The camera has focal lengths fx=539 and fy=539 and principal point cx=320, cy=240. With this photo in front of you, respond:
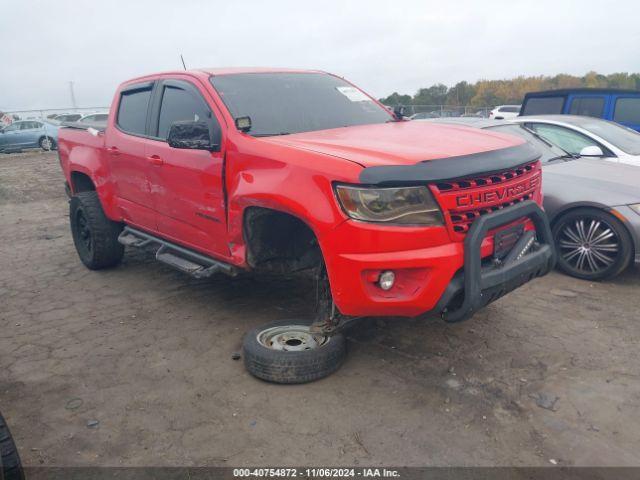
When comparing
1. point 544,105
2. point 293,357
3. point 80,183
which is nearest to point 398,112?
point 293,357

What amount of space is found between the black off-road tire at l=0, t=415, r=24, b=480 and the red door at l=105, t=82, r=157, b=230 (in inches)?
100

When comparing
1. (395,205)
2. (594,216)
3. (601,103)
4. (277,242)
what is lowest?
(594,216)

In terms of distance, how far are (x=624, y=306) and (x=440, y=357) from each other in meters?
1.84

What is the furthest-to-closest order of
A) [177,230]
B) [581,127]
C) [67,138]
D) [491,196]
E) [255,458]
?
[581,127] < [67,138] < [177,230] < [491,196] < [255,458]

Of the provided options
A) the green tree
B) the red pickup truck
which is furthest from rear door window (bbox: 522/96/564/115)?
the green tree

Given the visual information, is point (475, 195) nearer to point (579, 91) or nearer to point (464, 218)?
point (464, 218)

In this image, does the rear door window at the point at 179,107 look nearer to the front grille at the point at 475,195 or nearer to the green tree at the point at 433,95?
the front grille at the point at 475,195

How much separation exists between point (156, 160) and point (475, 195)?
8.35 feet

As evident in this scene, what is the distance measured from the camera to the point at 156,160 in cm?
425

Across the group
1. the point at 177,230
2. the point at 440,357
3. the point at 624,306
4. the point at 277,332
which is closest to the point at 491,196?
the point at 440,357

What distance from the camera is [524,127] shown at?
6352mm

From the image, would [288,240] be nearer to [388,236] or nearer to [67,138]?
[388,236]

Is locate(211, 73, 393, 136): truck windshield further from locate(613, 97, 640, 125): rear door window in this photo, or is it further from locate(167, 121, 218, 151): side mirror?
locate(613, 97, 640, 125): rear door window

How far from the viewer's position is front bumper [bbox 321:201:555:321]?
2773 millimetres
